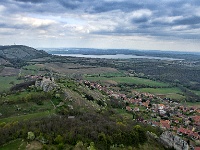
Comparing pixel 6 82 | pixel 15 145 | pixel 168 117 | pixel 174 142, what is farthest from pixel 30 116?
pixel 6 82

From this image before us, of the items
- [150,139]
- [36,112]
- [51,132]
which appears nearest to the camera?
[51,132]

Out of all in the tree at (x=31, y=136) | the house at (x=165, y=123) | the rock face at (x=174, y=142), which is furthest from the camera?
the house at (x=165, y=123)

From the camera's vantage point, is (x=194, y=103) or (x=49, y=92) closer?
(x=49, y=92)

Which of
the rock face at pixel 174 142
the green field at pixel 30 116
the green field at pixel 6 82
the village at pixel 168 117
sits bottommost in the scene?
the village at pixel 168 117

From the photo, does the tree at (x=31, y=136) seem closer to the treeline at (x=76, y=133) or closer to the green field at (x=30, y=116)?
the treeline at (x=76, y=133)

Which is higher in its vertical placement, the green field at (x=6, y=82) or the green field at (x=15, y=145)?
the green field at (x=15, y=145)

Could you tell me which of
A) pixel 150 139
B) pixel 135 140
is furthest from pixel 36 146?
pixel 150 139

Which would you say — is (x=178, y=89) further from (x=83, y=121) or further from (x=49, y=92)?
(x=83, y=121)

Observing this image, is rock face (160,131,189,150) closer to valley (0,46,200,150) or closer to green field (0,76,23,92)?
valley (0,46,200,150)

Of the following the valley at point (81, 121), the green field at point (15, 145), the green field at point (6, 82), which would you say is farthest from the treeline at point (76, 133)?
the green field at point (6, 82)

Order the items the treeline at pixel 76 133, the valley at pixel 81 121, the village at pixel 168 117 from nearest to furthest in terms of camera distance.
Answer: the treeline at pixel 76 133 < the valley at pixel 81 121 < the village at pixel 168 117
